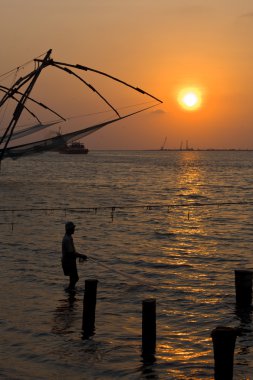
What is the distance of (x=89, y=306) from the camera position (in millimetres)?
11320

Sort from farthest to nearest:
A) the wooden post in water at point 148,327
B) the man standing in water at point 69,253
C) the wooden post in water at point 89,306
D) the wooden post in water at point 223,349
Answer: the man standing in water at point 69,253, the wooden post in water at point 89,306, the wooden post in water at point 148,327, the wooden post in water at point 223,349

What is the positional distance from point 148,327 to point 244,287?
3.70 m

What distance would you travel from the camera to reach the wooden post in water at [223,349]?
26.5 feet

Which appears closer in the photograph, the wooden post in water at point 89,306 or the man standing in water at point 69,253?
the wooden post in water at point 89,306

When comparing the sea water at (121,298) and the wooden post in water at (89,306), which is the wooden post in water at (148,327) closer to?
the sea water at (121,298)

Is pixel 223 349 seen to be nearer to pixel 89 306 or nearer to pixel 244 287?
pixel 89 306

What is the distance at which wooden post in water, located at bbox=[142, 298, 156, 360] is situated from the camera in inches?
397

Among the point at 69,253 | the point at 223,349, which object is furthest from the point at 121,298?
the point at 223,349

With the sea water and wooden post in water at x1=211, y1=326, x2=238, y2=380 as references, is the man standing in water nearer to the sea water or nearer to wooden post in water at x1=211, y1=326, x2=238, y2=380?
the sea water

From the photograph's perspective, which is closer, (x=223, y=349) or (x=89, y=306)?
(x=223, y=349)

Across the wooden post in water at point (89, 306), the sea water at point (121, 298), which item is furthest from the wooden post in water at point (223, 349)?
the wooden post in water at point (89, 306)

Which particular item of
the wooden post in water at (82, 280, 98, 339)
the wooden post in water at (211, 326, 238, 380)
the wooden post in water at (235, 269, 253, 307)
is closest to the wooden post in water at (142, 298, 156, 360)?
the wooden post in water at (82, 280, 98, 339)

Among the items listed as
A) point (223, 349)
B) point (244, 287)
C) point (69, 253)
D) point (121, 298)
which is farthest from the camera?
point (121, 298)

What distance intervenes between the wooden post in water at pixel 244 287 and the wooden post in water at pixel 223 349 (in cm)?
487
